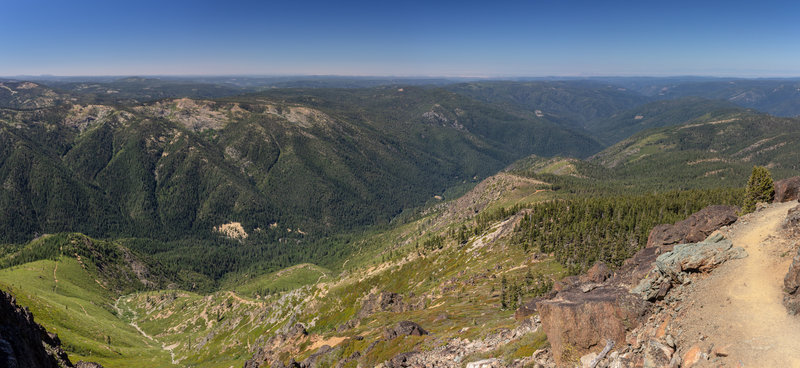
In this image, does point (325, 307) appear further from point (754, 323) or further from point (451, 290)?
point (754, 323)

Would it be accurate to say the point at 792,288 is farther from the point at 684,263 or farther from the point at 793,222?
the point at 793,222

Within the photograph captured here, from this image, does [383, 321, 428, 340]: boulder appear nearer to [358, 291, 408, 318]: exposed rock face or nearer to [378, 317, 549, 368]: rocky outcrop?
[378, 317, 549, 368]: rocky outcrop

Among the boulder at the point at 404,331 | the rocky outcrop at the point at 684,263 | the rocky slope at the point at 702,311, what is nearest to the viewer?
the rocky slope at the point at 702,311

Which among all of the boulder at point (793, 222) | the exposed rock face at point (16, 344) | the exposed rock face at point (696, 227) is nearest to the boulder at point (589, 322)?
the boulder at point (793, 222)

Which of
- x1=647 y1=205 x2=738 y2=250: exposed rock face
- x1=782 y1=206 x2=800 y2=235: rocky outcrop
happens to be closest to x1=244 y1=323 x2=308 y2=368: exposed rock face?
x1=647 y1=205 x2=738 y2=250: exposed rock face

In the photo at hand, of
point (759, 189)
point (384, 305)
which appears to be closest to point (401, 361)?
point (759, 189)

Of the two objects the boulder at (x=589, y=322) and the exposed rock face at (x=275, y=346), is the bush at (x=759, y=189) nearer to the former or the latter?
the boulder at (x=589, y=322)
